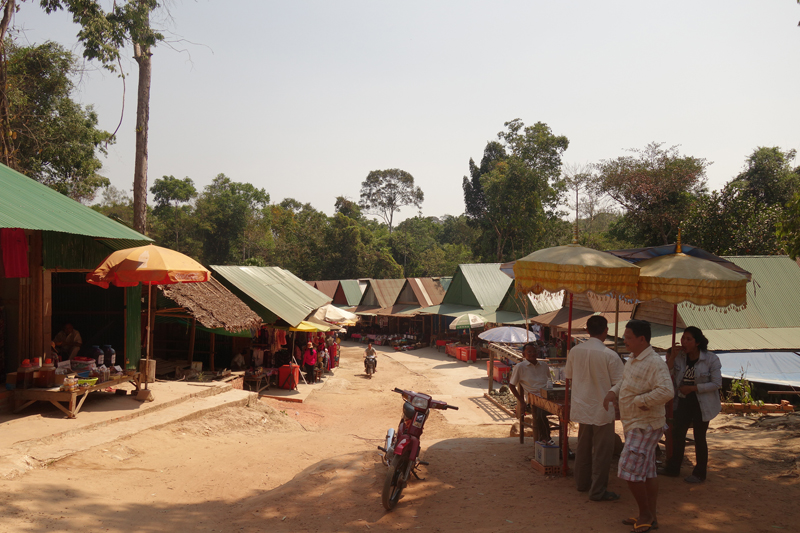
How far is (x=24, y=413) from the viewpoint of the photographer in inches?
289

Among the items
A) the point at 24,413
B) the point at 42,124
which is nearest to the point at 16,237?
the point at 24,413

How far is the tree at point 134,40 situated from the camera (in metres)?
12.5

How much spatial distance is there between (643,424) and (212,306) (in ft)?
32.2

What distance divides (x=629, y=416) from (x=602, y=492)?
41.0 inches

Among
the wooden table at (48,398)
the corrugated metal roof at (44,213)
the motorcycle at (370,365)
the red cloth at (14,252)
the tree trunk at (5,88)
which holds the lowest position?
the motorcycle at (370,365)

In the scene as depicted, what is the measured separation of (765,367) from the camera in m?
11.2

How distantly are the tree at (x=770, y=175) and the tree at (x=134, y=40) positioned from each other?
26.7 meters

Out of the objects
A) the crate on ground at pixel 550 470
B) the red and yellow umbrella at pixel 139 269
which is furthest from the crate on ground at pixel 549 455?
the red and yellow umbrella at pixel 139 269

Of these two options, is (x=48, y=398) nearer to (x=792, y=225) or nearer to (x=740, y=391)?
(x=792, y=225)

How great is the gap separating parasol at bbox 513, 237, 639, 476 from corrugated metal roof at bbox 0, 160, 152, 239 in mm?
6307

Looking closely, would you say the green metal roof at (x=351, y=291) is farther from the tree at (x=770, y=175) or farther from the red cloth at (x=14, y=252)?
the red cloth at (x=14, y=252)

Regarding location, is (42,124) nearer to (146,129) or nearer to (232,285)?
(146,129)

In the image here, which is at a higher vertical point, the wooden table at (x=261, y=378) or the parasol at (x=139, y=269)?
the parasol at (x=139, y=269)

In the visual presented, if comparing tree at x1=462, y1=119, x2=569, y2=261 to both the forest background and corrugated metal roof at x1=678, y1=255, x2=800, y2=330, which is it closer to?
the forest background
